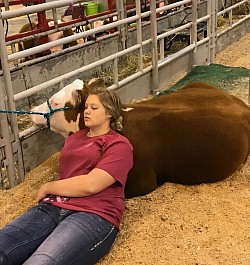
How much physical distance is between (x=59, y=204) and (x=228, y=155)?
115 cm

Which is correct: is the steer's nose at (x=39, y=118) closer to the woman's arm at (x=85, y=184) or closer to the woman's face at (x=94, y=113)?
the woman's face at (x=94, y=113)

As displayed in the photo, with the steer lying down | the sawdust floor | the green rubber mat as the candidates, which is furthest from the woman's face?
the green rubber mat

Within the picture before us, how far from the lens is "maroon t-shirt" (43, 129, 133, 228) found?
2.33 meters

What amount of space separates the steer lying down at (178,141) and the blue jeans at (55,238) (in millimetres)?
632

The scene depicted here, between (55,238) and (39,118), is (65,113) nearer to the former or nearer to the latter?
(39,118)

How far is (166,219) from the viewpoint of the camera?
8.82 ft

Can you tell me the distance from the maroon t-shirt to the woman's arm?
3cm

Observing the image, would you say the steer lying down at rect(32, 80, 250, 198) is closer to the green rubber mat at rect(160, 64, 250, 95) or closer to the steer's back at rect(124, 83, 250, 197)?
the steer's back at rect(124, 83, 250, 197)

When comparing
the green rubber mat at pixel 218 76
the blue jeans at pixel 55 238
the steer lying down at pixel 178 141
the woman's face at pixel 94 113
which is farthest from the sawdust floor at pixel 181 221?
the green rubber mat at pixel 218 76

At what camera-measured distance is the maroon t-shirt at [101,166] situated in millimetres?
2326

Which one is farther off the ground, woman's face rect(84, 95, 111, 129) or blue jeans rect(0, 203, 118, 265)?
woman's face rect(84, 95, 111, 129)

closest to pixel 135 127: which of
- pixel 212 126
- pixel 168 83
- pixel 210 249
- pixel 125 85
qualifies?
pixel 212 126

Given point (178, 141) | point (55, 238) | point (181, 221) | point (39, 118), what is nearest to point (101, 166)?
point (55, 238)

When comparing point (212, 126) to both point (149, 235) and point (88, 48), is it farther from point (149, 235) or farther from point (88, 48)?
point (88, 48)
